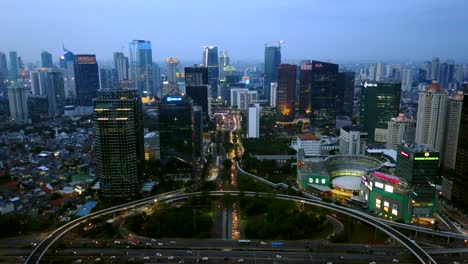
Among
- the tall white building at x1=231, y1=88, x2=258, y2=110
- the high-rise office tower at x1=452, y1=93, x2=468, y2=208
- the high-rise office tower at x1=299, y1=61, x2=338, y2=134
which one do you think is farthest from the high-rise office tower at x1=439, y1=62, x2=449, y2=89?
the high-rise office tower at x1=452, y1=93, x2=468, y2=208

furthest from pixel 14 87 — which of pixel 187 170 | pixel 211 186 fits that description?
pixel 211 186

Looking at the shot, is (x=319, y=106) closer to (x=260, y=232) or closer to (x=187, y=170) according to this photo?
(x=187, y=170)

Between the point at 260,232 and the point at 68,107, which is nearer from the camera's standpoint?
the point at 260,232

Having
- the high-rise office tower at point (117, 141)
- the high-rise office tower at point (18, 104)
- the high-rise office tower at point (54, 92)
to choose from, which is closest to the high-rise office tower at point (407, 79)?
the high-rise office tower at point (54, 92)

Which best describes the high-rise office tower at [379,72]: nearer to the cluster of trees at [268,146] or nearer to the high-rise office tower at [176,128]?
the cluster of trees at [268,146]

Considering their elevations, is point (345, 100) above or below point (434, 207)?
above

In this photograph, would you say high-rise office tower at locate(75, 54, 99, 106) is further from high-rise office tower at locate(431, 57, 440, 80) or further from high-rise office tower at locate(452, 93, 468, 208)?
high-rise office tower at locate(431, 57, 440, 80)

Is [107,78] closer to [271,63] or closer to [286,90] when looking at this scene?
[271,63]
